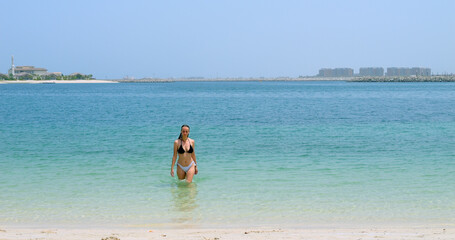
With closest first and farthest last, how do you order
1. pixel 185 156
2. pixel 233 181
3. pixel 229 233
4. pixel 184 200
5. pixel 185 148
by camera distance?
1. pixel 229 233
2. pixel 184 200
3. pixel 185 148
4. pixel 185 156
5. pixel 233 181

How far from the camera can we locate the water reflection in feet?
34.9

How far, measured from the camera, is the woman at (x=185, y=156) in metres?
13.0

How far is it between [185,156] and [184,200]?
5.01 ft

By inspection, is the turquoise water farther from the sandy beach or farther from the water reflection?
the sandy beach

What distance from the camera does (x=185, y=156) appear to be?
1333 cm

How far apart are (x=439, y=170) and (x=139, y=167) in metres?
8.88

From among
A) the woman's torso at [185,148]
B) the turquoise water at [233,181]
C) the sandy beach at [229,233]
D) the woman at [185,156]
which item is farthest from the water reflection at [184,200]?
the sandy beach at [229,233]

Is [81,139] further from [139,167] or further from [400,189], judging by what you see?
[400,189]

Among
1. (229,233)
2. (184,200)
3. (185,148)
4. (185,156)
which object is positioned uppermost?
(185,148)

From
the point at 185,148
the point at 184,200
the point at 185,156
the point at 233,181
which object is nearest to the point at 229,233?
the point at 184,200

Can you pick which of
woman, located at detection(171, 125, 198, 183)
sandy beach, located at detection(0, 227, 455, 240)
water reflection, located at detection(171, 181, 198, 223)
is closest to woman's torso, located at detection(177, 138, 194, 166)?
woman, located at detection(171, 125, 198, 183)

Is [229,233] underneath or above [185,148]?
underneath

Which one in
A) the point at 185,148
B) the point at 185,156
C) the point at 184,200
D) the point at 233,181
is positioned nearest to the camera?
the point at 184,200

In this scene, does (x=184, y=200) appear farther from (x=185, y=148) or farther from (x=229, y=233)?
(x=229, y=233)
